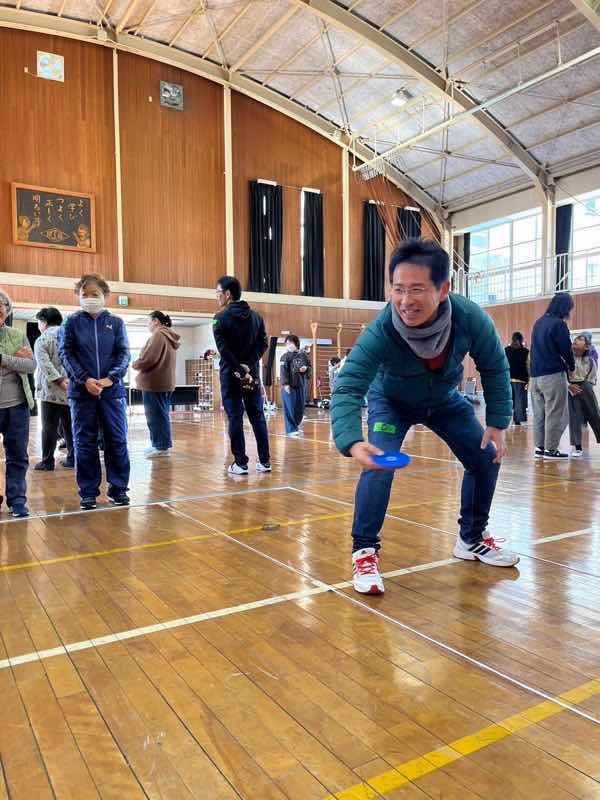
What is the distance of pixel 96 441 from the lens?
12.6 ft

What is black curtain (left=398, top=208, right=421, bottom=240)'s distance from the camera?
19.8 m

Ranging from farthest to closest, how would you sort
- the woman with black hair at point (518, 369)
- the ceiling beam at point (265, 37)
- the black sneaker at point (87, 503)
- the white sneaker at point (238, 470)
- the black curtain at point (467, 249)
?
the black curtain at point (467, 249) → the ceiling beam at point (265, 37) → the woman with black hair at point (518, 369) → the white sneaker at point (238, 470) → the black sneaker at point (87, 503)

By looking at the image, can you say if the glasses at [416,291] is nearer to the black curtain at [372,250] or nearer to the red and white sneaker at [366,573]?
the red and white sneaker at [366,573]

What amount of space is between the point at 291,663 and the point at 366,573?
654mm

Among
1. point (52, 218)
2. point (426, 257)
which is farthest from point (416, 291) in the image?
point (52, 218)

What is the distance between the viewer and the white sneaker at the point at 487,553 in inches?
103

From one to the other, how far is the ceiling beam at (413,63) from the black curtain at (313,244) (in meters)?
5.23

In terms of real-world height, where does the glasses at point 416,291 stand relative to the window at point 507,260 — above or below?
below

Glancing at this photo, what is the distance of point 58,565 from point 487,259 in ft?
63.0

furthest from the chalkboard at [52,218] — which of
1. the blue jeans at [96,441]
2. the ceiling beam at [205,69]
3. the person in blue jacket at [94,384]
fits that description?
the blue jeans at [96,441]

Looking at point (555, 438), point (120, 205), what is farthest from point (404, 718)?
point (120, 205)

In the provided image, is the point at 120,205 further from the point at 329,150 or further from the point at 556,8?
the point at 556,8

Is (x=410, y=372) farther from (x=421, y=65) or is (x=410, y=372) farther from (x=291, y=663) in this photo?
(x=421, y=65)

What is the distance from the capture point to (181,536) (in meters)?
3.17
